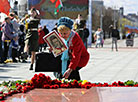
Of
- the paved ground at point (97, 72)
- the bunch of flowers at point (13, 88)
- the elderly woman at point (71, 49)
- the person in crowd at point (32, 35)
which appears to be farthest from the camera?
the person in crowd at point (32, 35)

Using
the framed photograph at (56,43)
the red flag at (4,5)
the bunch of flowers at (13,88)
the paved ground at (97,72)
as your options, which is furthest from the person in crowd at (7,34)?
the bunch of flowers at (13,88)

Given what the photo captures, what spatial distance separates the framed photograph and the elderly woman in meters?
0.06

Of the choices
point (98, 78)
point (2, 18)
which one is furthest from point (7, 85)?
point (2, 18)

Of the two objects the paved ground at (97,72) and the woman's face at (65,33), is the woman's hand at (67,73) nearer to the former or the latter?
the woman's face at (65,33)

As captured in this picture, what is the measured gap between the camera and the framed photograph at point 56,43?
6312 mm

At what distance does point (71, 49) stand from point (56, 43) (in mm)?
248

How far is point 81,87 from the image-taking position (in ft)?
18.3

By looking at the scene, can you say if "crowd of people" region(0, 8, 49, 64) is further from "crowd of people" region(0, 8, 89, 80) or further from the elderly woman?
the elderly woman

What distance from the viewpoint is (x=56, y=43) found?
21.0 feet

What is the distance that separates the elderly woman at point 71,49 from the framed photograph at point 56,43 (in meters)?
0.06

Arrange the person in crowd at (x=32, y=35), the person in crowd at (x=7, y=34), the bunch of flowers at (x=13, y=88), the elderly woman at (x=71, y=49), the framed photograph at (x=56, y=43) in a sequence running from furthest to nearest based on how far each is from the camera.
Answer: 1. the person in crowd at (x=7, y=34)
2. the person in crowd at (x=32, y=35)
3. the framed photograph at (x=56, y=43)
4. the elderly woman at (x=71, y=49)
5. the bunch of flowers at (x=13, y=88)

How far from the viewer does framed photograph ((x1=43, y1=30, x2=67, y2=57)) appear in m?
6.31

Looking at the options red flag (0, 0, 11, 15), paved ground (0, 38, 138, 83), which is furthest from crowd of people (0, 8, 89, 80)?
red flag (0, 0, 11, 15)

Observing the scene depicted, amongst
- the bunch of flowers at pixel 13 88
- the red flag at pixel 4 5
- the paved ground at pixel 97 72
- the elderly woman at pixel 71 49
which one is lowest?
the paved ground at pixel 97 72
